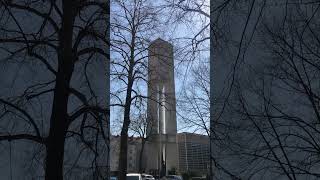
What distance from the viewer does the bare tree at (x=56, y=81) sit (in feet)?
43.4

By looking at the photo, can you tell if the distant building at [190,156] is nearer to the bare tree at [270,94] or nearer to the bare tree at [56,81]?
the bare tree at [56,81]

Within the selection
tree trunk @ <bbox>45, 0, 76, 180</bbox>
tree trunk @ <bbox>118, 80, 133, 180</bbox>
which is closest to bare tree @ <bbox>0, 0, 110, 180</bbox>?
tree trunk @ <bbox>45, 0, 76, 180</bbox>

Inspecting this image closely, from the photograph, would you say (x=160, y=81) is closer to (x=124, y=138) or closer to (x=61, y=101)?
(x=124, y=138)

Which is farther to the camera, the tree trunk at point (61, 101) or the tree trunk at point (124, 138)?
the tree trunk at point (124, 138)

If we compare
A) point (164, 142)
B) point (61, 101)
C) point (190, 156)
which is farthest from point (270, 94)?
point (190, 156)

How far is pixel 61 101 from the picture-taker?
1357 cm

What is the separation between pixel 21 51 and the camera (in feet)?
44.2

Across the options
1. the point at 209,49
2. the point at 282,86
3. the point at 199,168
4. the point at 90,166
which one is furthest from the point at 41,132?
the point at 199,168

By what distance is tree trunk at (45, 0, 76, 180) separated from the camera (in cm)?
1323

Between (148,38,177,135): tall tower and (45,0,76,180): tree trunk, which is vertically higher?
(148,38,177,135): tall tower

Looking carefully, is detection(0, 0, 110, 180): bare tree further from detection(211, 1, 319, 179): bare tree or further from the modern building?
the modern building

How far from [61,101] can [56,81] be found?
479mm

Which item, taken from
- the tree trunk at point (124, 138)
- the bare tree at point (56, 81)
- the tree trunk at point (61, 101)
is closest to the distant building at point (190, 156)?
the tree trunk at point (124, 138)

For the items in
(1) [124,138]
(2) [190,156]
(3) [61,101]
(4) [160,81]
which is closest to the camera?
(3) [61,101]
